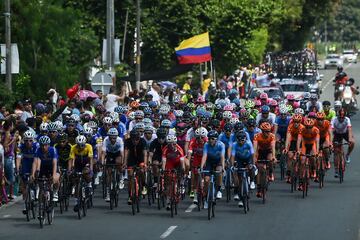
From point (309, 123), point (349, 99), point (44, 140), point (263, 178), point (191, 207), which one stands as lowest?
point (191, 207)

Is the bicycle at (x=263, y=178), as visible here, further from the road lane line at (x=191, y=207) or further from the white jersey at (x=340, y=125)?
the white jersey at (x=340, y=125)

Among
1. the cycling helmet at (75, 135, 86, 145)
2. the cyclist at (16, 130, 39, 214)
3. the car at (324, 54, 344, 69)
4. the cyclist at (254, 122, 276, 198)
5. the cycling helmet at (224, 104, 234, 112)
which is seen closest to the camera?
the cyclist at (16, 130, 39, 214)

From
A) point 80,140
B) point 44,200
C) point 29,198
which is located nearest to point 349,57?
point 80,140

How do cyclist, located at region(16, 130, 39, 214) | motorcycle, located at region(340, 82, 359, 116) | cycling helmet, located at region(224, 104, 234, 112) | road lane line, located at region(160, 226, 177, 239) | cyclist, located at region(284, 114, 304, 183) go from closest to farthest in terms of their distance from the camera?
road lane line, located at region(160, 226, 177, 239) < cyclist, located at region(16, 130, 39, 214) < cyclist, located at region(284, 114, 304, 183) < cycling helmet, located at region(224, 104, 234, 112) < motorcycle, located at region(340, 82, 359, 116)

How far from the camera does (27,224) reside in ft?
75.0

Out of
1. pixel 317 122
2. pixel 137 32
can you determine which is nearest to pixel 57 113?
pixel 317 122

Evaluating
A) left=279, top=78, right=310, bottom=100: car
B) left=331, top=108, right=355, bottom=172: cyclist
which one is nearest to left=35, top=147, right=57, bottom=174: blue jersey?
left=331, top=108, right=355, bottom=172: cyclist

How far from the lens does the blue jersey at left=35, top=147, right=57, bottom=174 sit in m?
23.0

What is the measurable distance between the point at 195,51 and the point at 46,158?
26.3 meters

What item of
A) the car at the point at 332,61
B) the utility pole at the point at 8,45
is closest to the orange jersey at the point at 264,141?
the utility pole at the point at 8,45

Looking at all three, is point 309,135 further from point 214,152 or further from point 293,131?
point 214,152

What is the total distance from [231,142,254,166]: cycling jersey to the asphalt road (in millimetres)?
937

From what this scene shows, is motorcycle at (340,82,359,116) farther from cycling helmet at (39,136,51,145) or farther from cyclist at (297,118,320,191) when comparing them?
cycling helmet at (39,136,51,145)

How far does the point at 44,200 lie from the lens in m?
22.5
